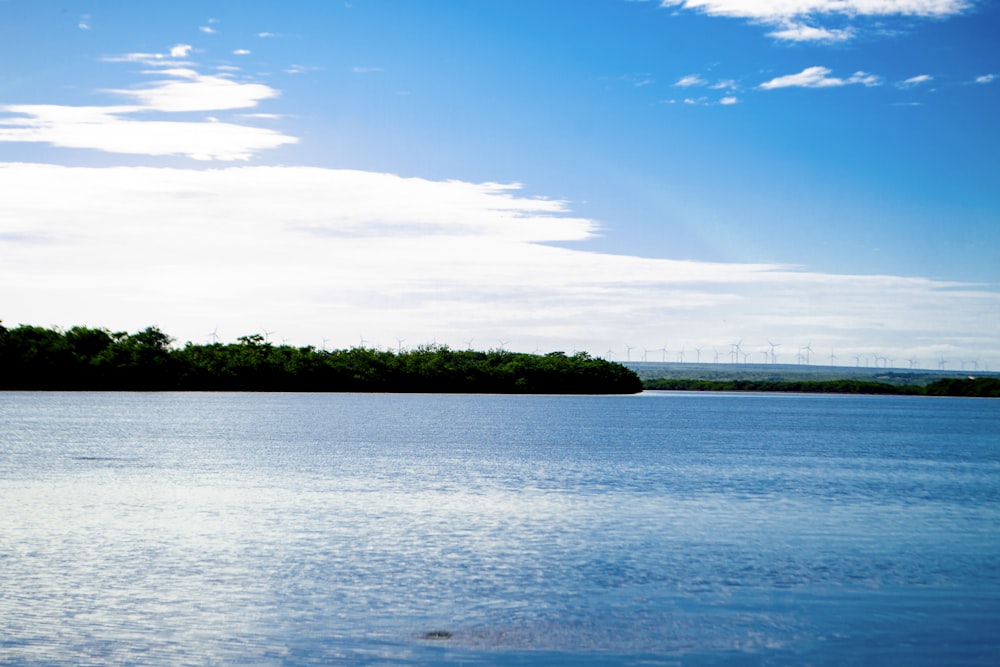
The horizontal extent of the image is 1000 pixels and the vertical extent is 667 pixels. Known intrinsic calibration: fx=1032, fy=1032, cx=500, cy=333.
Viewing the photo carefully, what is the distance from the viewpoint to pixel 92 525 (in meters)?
35.4

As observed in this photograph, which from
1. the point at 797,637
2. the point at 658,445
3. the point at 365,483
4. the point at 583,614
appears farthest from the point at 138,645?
the point at 658,445

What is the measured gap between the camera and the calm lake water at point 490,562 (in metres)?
19.9

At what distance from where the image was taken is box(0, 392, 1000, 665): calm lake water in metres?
19.9

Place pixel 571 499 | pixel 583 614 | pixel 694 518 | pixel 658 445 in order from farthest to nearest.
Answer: pixel 658 445, pixel 571 499, pixel 694 518, pixel 583 614

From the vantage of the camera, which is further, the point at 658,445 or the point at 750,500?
the point at 658,445

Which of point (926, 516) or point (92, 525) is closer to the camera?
point (92, 525)

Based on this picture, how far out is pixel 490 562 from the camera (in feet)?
95.6

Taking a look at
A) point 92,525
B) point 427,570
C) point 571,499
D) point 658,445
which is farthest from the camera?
point 658,445

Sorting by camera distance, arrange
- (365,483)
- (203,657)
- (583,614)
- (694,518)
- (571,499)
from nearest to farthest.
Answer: (203,657), (583,614), (694,518), (571,499), (365,483)

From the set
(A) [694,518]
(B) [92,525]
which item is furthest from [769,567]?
(B) [92,525]

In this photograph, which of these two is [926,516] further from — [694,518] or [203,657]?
[203,657]

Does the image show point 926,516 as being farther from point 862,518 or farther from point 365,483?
point 365,483

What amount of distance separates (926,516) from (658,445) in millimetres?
47044

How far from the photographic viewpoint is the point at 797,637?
20.8m
